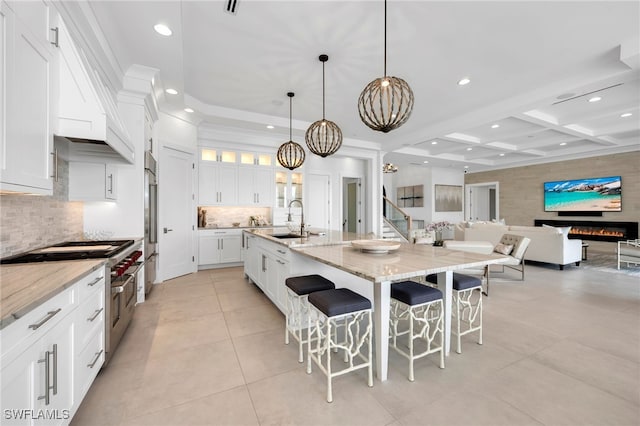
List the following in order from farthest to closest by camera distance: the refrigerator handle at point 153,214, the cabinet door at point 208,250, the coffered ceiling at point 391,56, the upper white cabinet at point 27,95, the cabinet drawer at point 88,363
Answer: the cabinet door at point 208,250, the refrigerator handle at point 153,214, the coffered ceiling at point 391,56, the cabinet drawer at point 88,363, the upper white cabinet at point 27,95

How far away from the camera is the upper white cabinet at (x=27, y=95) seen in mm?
1401

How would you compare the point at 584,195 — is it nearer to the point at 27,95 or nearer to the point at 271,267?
the point at 271,267

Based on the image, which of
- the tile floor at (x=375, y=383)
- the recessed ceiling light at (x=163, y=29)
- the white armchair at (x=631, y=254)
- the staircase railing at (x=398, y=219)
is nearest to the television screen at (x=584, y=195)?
the white armchair at (x=631, y=254)

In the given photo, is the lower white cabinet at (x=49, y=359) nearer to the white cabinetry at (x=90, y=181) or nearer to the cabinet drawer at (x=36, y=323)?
the cabinet drawer at (x=36, y=323)

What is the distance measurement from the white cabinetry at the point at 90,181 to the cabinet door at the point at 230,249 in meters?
2.73

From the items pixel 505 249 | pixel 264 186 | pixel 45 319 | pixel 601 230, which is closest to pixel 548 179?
pixel 601 230

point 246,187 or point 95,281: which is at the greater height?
point 246,187

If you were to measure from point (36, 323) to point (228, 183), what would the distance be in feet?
16.3

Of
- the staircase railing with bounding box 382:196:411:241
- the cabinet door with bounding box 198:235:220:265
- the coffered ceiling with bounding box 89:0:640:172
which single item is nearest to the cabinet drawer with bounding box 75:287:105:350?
the coffered ceiling with bounding box 89:0:640:172

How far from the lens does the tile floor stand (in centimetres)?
162

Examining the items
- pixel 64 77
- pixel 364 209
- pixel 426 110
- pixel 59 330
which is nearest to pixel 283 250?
pixel 59 330

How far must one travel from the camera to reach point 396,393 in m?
1.81

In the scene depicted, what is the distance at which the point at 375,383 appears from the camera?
75.7 inches

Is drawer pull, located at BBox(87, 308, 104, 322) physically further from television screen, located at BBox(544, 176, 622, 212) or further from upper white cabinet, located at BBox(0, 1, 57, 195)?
television screen, located at BBox(544, 176, 622, 212)
